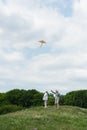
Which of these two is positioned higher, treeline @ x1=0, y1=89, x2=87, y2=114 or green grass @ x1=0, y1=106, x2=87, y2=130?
treeline @ x1=0, y1=89, x2=87, y2=114

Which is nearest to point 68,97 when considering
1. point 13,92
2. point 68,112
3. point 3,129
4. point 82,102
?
point 82,102

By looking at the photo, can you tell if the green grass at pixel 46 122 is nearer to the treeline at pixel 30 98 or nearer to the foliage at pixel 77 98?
the foliage at pixel 77 98

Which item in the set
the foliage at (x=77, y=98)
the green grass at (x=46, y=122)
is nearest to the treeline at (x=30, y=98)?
the foliage at (x=77, y=98)

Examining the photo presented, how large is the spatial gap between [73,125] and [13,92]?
52.2m

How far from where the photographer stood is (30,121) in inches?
1532

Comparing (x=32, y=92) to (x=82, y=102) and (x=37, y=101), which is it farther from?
(x=82, y=102)

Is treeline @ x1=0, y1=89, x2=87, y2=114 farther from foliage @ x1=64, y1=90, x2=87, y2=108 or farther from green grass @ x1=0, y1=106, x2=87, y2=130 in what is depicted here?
green grass @ x1=0, y1=106, x2=87, y2=130

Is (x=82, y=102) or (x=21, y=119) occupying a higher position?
(x=82, y=102)

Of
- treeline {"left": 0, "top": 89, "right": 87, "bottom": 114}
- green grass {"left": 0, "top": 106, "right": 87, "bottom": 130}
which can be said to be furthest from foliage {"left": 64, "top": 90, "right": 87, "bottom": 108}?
green grass {"left": 0, "top": 106, "right": 87, "bottom": 130}

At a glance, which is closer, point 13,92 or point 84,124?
point 84,124

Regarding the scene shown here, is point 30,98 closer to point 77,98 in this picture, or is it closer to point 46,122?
point 77,98

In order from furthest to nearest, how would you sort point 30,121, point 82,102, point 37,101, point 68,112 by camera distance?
point 37,101 → point 82,102 → point 68,112 → point 30,121

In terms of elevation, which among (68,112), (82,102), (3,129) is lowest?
(3,129)

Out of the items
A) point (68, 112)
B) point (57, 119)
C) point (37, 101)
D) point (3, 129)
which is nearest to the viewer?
point (3, 129)
